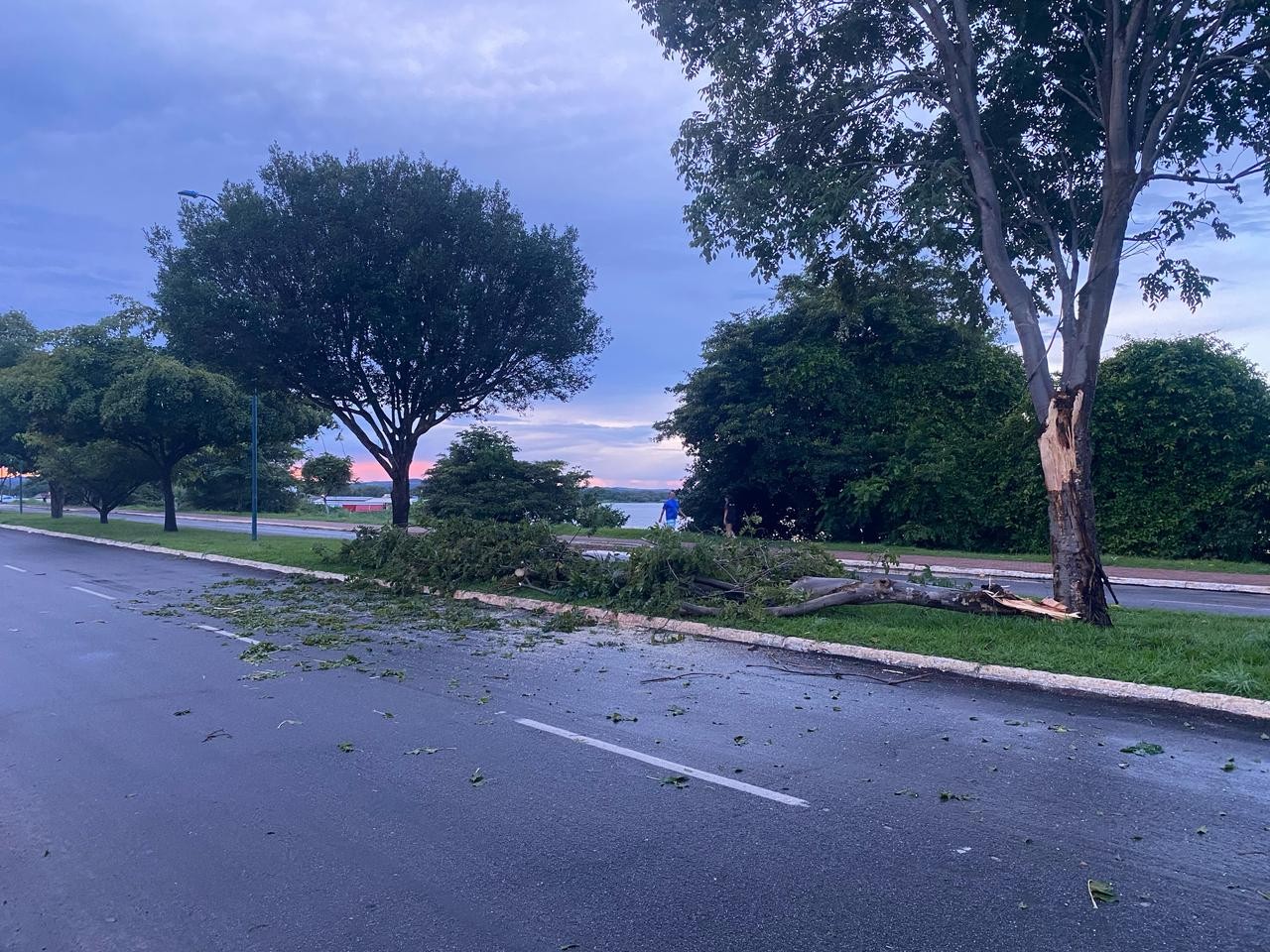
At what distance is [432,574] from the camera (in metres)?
16.8

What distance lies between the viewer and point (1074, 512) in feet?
36.6

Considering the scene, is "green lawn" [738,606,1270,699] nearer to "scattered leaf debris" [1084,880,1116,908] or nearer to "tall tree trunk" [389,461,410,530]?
"scattered leaf debris" [1084,880,1116,908]

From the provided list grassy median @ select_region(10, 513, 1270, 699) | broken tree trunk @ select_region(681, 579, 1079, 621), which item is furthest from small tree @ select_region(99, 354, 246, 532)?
grassy median @ select_region(10, 513, 1270, 699)

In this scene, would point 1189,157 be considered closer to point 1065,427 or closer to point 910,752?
point 1065,427

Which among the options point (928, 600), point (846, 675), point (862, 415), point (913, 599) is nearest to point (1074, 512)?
point (928, 600)

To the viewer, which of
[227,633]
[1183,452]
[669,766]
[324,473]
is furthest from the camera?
[324,473]

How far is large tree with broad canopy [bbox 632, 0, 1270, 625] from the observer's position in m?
11.3

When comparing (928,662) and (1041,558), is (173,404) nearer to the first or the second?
(1041,558)

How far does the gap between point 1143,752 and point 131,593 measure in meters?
15.9

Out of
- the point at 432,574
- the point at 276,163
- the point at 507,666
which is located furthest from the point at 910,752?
the point at 276,163

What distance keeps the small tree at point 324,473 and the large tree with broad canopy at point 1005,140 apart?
58.5 m

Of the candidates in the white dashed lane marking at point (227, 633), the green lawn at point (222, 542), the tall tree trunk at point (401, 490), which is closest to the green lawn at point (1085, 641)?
the white dashed lane marking at point (227, 633)

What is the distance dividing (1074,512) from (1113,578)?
985 centimetres

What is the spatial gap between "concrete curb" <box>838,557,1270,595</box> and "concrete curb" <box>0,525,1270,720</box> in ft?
15.6
